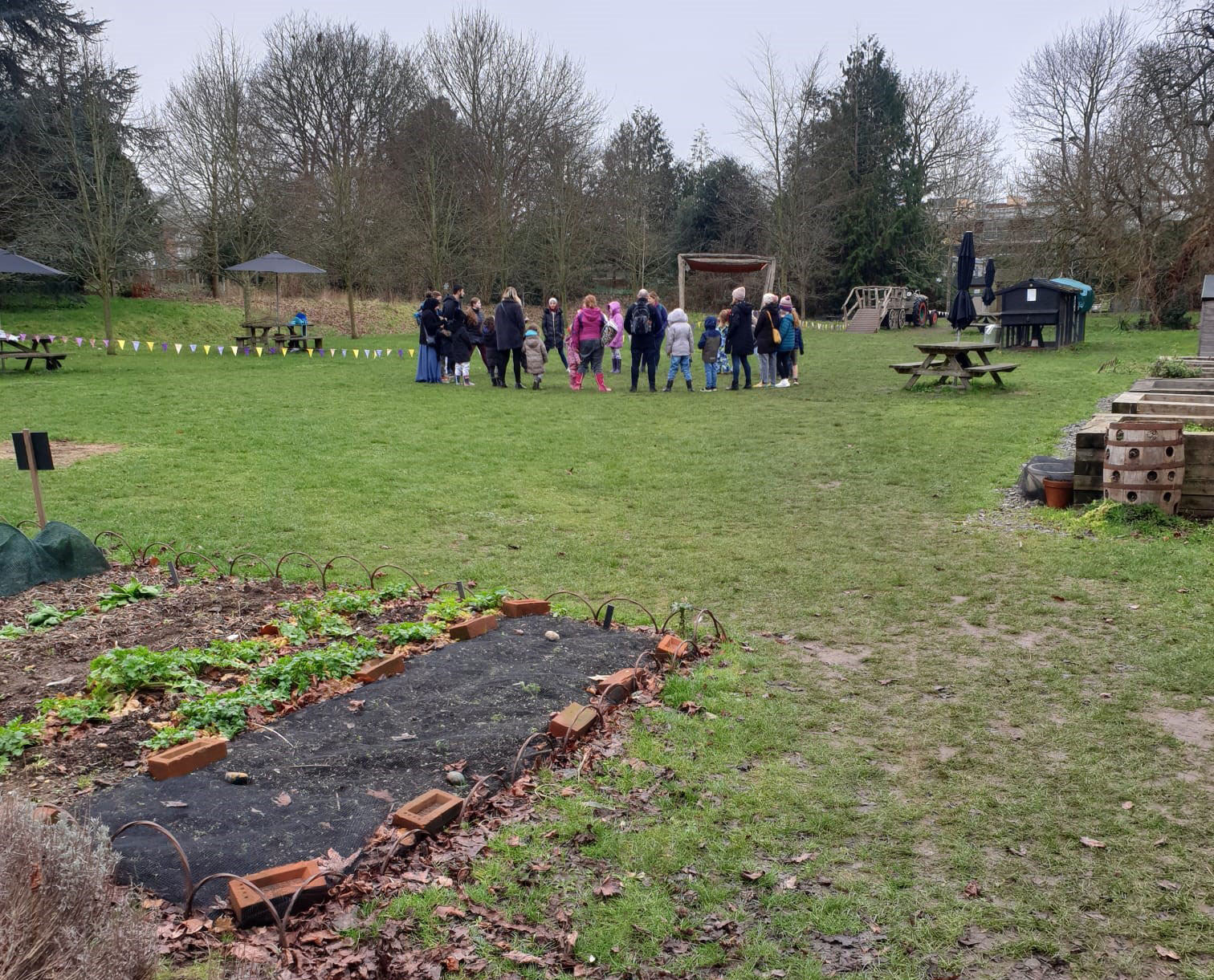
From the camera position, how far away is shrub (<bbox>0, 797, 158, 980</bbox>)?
2295mm

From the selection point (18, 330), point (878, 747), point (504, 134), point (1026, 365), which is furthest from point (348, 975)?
point (504, 134)

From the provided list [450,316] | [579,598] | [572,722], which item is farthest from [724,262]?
[572,722]

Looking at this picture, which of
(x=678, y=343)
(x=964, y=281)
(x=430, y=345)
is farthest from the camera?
(x=430, y=345)

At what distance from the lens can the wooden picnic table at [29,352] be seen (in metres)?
21.0

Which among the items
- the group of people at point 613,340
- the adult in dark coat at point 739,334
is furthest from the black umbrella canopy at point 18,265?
the adult in dark coat at point 739,334

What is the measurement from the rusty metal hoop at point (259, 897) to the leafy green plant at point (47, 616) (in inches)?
125

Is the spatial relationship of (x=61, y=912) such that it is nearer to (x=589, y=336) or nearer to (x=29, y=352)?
(x=589, y=336)

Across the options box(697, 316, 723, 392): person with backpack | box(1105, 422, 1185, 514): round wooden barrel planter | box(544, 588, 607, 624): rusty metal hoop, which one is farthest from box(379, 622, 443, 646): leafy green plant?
box(697, 316, 723, 392): person with backpack

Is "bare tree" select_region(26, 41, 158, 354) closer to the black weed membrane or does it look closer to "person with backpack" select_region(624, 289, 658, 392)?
"person with backpack" select_region(624, 289, 658, 392)

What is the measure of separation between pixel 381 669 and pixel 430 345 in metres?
15.8

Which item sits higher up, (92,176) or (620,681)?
(92,176)

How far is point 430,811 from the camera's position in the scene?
3.52 m

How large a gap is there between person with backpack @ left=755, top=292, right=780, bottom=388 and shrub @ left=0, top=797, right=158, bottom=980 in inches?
632

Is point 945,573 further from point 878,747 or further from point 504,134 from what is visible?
point 504,134
